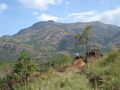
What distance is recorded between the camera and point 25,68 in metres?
63.8

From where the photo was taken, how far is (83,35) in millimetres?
76875

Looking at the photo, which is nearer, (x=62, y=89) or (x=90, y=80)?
(x=62, y=89)

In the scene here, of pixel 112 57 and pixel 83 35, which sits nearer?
pixel 112 57

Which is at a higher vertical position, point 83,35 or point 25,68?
point 83,35

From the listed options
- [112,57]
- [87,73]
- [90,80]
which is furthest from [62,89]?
[112,57]

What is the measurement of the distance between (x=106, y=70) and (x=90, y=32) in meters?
65.3

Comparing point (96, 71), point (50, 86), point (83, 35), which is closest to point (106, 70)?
point (96, 71)

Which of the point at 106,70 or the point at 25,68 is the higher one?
the point at 106,70

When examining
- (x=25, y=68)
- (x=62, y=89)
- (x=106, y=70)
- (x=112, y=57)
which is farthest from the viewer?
(x=25, y=68)

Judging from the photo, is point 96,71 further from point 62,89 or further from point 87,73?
point 62,89

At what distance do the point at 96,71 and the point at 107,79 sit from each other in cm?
216

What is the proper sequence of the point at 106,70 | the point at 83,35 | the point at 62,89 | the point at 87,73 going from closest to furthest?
1. the point at 62,89
2. the point at 106,70
3. the point at 87,73
4. the point at 83,35

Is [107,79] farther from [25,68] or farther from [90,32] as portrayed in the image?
[90,32]

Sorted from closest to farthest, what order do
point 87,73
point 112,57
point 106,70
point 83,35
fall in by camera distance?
point 106,70, point 87,73, point 112,57, point 83,35
